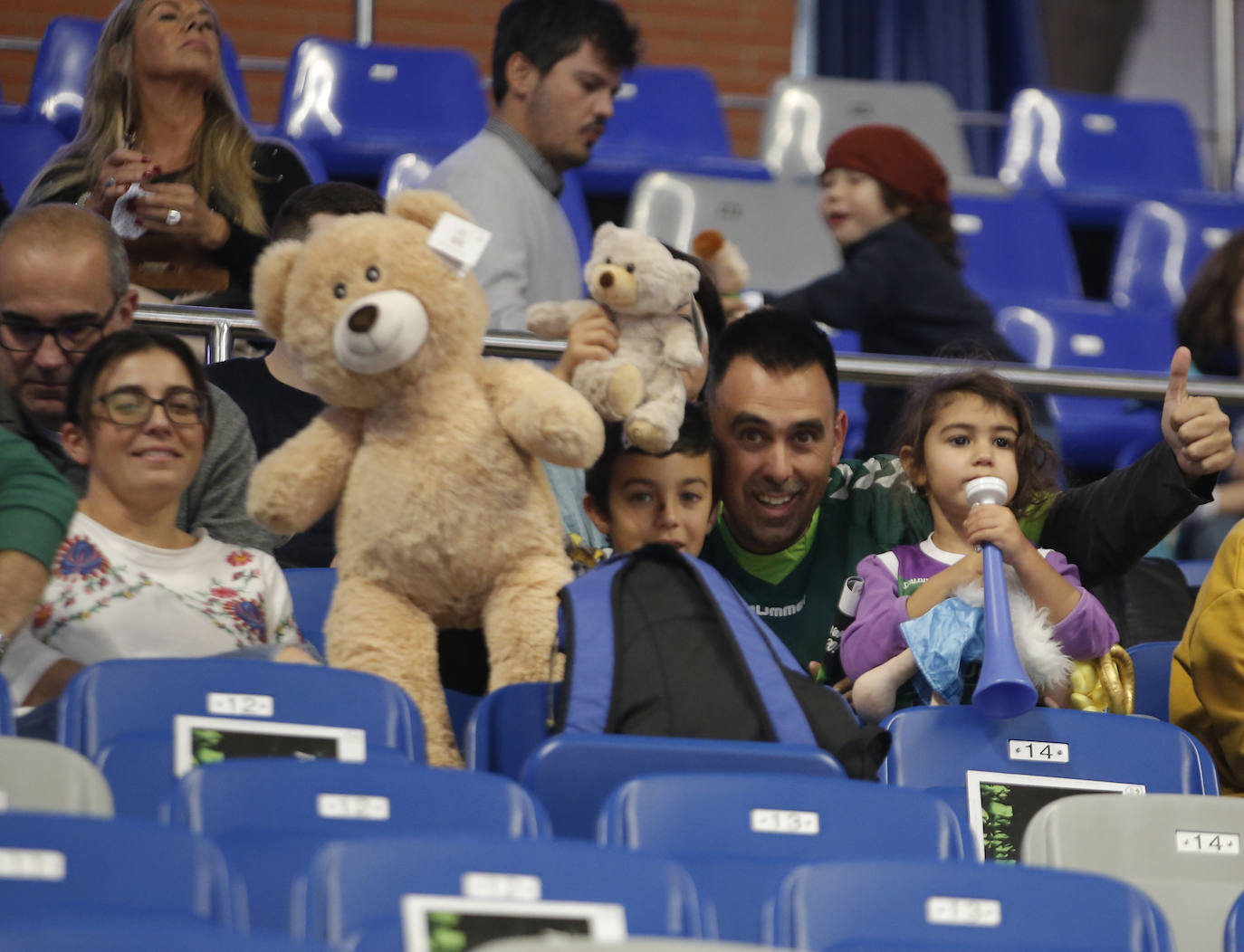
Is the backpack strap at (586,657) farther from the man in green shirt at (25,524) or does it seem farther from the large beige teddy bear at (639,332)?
the man in green shirt at (25,524)

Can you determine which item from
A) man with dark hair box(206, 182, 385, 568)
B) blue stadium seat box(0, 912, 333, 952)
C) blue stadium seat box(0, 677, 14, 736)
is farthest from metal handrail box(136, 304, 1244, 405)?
blue stadium seat box(0, 912, 333, 952)

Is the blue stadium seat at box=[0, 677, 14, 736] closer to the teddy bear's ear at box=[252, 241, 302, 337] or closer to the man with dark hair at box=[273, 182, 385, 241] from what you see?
the teddy bear's ear at box=[252, 241, 302, 337]

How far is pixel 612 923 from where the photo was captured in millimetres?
1567

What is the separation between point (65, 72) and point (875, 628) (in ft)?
10.7

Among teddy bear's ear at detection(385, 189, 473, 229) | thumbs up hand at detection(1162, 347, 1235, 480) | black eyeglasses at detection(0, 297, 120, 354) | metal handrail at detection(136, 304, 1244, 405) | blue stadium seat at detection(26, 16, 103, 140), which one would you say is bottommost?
thumbs up hand at detection(1162, 347, 1235, 480)

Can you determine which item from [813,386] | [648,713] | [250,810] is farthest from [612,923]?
[813,386]

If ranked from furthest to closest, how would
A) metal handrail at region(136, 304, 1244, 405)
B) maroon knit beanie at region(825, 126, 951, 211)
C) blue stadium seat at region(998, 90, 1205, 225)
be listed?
blue stadium seat at region(998, 90, 1205, 225) → maroon knit beanie at region(825, 126, 951, 211) → metal handrail at region(136, 304, 1244, 405)

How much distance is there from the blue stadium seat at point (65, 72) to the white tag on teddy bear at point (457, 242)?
2.52 metres

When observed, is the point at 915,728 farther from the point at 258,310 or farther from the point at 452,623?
the point at 258,310

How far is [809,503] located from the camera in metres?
2.76

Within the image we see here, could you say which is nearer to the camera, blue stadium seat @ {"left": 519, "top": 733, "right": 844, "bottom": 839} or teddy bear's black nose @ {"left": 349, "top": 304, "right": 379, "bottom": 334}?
blue stadium seat @ {"left": 519, "top": 733, "right": 844, "bottom": 839}

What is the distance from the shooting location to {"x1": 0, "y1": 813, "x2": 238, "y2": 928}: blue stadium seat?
145 centimetres

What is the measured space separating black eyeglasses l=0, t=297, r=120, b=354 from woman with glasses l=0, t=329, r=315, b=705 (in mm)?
162

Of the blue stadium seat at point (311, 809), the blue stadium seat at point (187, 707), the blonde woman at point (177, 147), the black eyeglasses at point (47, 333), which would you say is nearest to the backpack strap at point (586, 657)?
the blue stadium seat at point (187, 707)
